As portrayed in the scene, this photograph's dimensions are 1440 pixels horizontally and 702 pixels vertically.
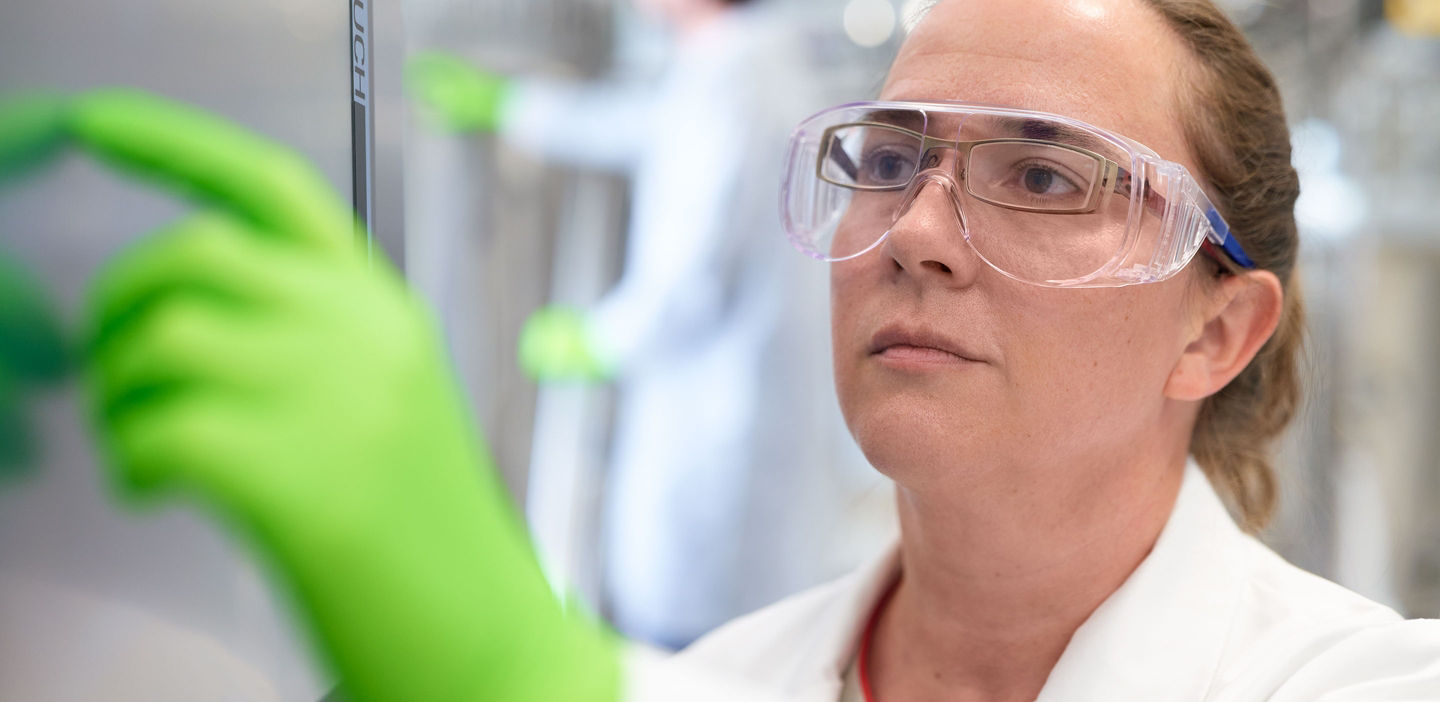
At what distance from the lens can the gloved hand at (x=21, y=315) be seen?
Answer: 47 cm

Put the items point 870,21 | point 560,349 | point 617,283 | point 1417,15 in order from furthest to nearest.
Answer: point 870,21 < point 1417,15 < point 617,283 < point 560,349

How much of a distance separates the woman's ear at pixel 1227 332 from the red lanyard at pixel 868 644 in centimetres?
40

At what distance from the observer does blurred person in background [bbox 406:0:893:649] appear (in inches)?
96.6

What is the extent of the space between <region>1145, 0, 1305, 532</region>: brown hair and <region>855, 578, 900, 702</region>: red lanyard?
383 millimetres

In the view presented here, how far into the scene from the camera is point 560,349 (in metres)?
2.60

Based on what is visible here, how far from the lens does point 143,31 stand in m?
0.54

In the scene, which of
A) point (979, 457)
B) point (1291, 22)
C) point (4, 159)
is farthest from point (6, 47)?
point (1291, 22)

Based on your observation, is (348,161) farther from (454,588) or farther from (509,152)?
(509,152)

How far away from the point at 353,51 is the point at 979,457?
600 millimetres

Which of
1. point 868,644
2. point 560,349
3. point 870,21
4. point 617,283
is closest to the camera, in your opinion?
point 868,644

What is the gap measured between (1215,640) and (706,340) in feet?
5.18

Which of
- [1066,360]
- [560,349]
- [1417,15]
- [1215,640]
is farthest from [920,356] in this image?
[1417,15]

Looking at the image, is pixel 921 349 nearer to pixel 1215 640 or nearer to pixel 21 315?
pixel 1215 640

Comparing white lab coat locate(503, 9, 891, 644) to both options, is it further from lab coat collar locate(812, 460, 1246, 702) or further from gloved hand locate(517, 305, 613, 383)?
lab coat collar locate(812, 460, 1246, 702)
